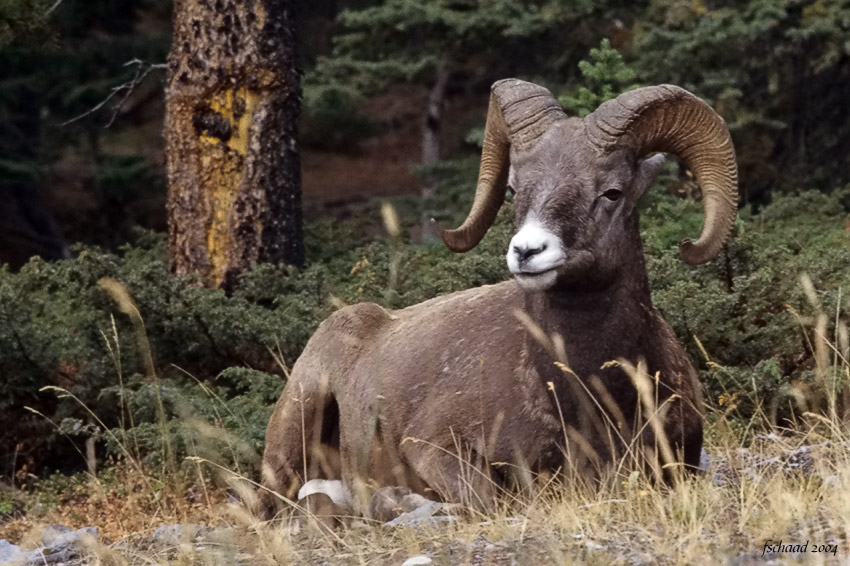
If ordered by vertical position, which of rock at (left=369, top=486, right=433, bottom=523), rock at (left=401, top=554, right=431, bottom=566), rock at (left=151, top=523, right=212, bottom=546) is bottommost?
rock at (left=151, top=523, right=212, bottom=546)

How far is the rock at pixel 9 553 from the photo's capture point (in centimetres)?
653

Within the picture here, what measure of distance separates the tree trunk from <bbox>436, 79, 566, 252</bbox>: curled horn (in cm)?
341

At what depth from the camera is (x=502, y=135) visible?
7105 millimetres

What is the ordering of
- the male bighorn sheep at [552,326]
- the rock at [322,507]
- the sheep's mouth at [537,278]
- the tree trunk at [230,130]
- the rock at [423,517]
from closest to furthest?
the rock at [423,517]
the sheep's mouth at [537,278]
the male bighorn sheep at [552,326]
the rock at [322,507]
the tree trunk at [230,130]

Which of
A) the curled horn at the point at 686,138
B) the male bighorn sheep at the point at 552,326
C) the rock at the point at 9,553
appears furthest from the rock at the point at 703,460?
the rock at the point at 9,553

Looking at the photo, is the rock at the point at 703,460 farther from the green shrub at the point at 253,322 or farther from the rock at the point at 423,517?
the rock at the point at 423,517

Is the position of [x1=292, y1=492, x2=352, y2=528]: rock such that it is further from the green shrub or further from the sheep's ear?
the sheep's ear

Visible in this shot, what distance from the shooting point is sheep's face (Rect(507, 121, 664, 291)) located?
19.8ft

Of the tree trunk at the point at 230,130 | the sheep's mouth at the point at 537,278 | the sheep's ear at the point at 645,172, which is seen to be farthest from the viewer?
the tree trunk at the point at 230,130

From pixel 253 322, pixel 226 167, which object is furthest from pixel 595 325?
pixel 226 167

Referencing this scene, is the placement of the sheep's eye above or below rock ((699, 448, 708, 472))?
above

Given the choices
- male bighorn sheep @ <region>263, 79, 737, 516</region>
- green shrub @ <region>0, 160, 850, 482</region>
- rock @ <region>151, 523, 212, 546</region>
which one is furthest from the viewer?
green shrub @ <region>0, 160, 850, 482</region>

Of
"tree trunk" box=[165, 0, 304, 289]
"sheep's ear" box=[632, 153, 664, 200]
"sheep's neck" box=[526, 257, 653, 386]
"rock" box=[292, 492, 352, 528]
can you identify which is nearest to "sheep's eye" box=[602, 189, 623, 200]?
"sheep's ear" box=[632, 153, 664, 200]

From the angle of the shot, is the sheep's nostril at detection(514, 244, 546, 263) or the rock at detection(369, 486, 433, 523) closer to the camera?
the sheep's nostril at detection(514, 244, 546, 263)
